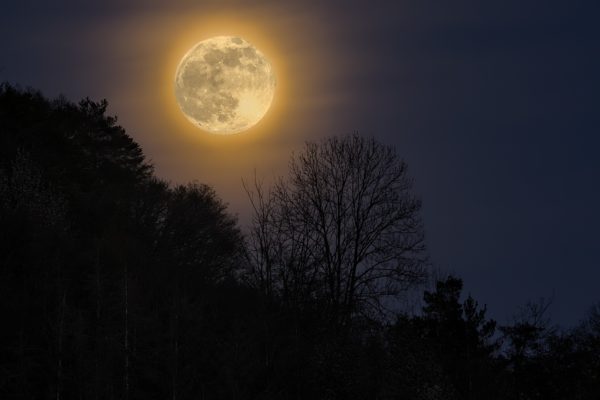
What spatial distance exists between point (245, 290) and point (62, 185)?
13716mm

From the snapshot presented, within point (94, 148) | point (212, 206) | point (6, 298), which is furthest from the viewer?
point (212, 206)

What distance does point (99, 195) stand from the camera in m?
66.9

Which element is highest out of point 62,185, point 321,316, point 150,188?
point 150,188

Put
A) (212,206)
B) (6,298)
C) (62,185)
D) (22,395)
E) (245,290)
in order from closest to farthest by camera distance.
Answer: (22,395), (6,298), (245,290), (62,185), (212,206)

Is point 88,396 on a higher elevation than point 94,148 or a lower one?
lower

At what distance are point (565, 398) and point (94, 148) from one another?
117 feet

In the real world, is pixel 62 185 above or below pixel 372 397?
above

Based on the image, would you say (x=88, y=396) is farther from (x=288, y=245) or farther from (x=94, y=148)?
(x=94, y=148)

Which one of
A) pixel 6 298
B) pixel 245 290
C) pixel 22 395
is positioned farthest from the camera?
pixel 245 290

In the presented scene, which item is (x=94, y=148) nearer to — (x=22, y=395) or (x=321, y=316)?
(x=321, y=316)

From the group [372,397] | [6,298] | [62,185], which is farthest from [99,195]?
[372,397]

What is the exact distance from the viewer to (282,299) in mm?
48625

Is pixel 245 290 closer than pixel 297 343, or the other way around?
pixel 297 343

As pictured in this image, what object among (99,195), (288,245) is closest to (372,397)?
(288,245)
